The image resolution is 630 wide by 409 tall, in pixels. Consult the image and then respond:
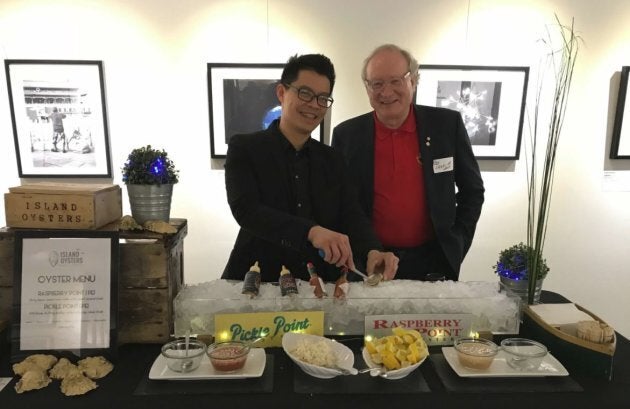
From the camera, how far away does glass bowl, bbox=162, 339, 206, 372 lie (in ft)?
3.68

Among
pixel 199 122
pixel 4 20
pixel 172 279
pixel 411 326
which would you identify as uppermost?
pixel 4 20

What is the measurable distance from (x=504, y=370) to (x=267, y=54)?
2280 millimetres

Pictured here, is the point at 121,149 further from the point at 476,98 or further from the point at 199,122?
the point at 476,98

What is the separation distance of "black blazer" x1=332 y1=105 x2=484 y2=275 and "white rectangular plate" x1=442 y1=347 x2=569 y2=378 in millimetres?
859

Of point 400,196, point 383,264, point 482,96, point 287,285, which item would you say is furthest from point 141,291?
point 482,96

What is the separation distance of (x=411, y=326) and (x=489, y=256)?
2.07 meters

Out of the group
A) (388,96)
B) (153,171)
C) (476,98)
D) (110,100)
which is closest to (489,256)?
(476,98)

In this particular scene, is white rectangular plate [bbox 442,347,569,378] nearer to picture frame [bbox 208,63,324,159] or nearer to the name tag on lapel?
the name tag on lapel

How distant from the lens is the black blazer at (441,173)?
2.05 metres

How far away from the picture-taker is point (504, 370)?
116cm

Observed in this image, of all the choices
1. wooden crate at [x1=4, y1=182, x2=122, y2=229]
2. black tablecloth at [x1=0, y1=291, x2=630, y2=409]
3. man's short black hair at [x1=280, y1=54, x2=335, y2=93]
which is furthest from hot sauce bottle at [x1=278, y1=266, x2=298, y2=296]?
man's short black hair at [x1=280, y1=54, x2=335, y2=93]

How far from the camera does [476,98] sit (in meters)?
2.89

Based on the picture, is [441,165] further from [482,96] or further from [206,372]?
[206,372]

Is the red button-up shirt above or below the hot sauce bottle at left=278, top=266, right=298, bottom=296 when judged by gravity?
above
